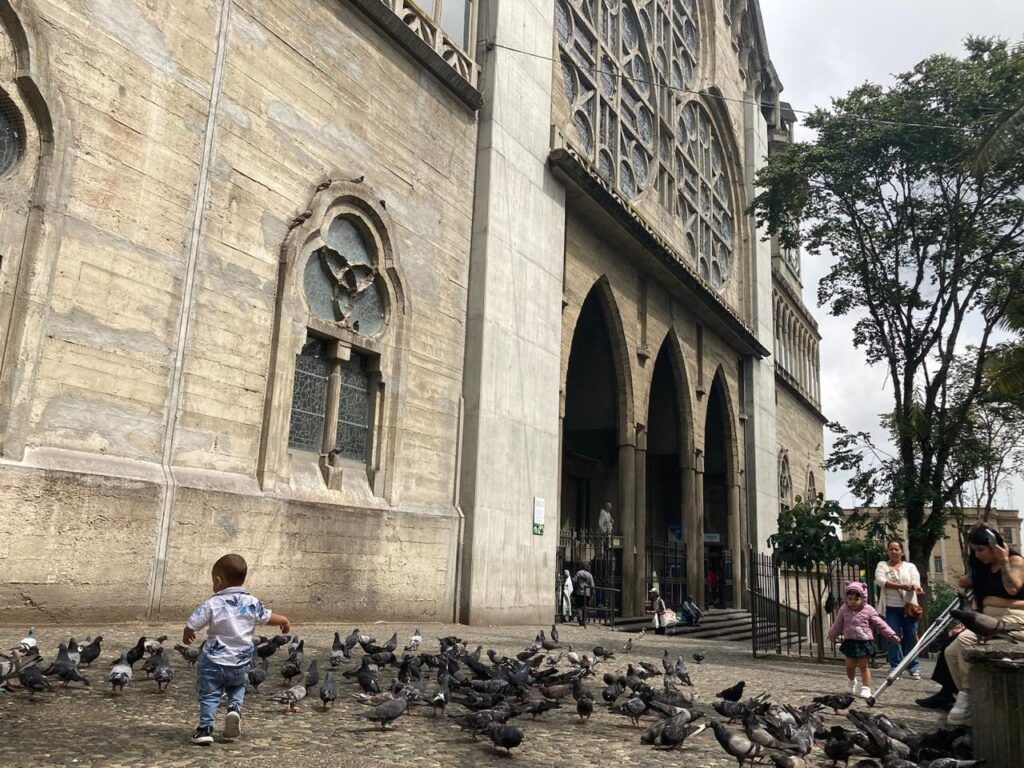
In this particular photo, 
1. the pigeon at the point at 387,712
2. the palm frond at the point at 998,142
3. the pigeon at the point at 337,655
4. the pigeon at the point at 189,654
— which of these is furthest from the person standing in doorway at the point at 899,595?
the pigeon at the point at 189,654

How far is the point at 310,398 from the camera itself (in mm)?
12641

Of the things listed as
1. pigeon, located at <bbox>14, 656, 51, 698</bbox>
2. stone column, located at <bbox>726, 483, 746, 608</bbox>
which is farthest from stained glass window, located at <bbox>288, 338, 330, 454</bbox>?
stone column, located at <bbox>726, 483, 746, 608</bbox>

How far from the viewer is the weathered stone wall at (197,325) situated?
881cm

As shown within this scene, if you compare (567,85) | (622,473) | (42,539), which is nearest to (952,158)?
(567,85)

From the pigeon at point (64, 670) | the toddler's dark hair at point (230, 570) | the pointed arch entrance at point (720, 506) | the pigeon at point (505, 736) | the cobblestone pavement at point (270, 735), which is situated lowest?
the cobblestone pavement at point (270, 735)

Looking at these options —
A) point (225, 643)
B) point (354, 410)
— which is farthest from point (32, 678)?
point (354, 410)

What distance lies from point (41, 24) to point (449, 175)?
7.78 meters

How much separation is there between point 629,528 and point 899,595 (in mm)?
11185

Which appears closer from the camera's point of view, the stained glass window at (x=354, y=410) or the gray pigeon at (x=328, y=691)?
the gray pigeon at (x=328, y=691)

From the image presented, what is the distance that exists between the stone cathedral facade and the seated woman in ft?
26.5

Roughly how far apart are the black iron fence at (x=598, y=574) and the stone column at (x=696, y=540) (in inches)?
125

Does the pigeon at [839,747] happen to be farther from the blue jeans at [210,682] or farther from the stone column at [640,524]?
the stone column at [640,524]

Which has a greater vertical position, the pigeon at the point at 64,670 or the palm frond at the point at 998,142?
the palm frond at the point at 998,142

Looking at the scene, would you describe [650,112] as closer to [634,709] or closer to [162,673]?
[634,709]
